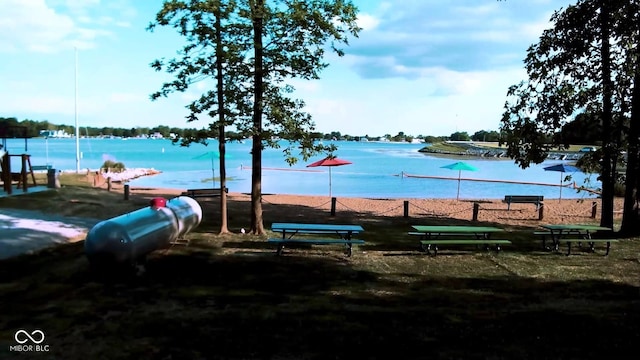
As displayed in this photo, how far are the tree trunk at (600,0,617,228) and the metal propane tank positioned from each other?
1235 centimetres

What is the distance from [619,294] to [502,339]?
3.80 metres

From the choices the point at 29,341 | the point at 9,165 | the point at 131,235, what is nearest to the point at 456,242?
the point at 131,235

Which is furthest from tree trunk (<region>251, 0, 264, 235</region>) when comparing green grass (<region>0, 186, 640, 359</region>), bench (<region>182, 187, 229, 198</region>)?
bench (<region>182, 187, 229, 198</region>)

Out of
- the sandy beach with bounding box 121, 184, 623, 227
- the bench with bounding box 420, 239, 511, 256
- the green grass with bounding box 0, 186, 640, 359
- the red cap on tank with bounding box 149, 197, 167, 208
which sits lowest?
the sandy beach with bounding box 121, 184, 623, 227

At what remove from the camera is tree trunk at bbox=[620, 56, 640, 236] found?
14.3 m

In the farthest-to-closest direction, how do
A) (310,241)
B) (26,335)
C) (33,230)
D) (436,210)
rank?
(436,210) < (33,230) < (310,241) < (26,335)

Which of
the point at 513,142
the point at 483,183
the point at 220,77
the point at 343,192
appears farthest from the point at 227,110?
the point at 483,183

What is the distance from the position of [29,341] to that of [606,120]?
1587cm

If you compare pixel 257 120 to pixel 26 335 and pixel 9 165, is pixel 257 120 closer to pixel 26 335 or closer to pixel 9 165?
pixel 26 335

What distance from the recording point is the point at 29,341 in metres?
6.16

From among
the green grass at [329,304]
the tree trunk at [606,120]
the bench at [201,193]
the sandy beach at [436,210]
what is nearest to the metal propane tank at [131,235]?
the green grass at [329,304]

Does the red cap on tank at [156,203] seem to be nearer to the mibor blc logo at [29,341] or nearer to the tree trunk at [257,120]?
the tree trunk at [257,120]

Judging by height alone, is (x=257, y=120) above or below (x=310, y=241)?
above

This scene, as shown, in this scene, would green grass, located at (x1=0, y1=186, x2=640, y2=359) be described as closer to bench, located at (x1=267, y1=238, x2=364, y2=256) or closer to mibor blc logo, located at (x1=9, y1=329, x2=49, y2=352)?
mibor blc logo, located at (x1=9, y1=329, x2=49, y2=352)
